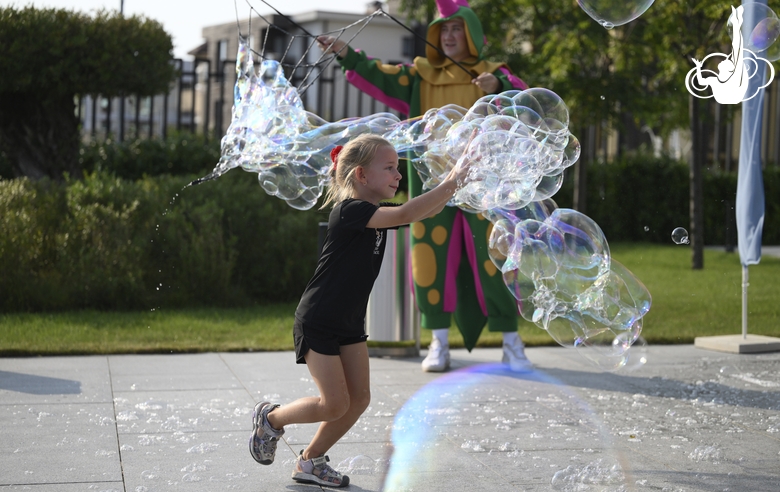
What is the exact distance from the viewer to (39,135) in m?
9.60

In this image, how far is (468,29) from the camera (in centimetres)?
625

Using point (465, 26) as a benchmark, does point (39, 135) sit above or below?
below

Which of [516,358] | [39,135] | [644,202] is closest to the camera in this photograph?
[516,358]

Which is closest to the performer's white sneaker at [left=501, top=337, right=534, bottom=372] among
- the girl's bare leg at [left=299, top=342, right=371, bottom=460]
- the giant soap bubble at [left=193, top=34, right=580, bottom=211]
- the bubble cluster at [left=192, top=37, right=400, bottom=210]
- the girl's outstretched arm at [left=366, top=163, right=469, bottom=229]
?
the giant soap bubble at [left=193, top=34, right=580, bottom=211]

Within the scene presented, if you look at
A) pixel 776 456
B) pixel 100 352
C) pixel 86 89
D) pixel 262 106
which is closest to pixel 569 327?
pixel 776 456

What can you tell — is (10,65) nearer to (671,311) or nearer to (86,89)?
(86,89)

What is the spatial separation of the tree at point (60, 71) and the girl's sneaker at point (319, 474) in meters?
6.12

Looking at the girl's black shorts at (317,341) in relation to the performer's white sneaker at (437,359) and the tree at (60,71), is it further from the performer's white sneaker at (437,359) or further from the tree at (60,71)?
the tree at (60,71)

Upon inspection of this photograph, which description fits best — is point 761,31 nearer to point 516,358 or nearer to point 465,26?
point 465,26

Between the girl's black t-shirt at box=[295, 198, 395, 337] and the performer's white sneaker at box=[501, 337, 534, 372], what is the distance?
9.02 feet

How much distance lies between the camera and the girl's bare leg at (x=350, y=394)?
3.80 meters

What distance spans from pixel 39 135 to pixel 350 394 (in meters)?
6.95

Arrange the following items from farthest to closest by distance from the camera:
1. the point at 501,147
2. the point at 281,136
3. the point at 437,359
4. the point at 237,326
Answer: the point at 237,326 < the point at 437,359 < the point at 281,136 < the point at 501,147

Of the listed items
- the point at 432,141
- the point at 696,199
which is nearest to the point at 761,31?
the point at 432,141
